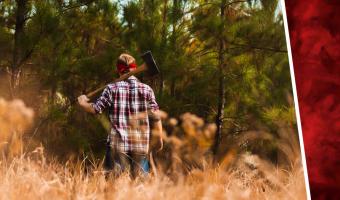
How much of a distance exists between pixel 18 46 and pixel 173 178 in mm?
669

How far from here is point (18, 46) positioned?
6.45 ft

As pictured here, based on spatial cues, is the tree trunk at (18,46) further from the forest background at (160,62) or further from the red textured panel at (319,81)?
the red textured panel at (319,81)

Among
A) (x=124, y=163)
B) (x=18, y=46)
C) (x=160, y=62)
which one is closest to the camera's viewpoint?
(x=124, y=163)

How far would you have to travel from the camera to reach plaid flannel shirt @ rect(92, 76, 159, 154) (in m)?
1.79

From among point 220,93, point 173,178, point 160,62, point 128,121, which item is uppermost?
point 160,62

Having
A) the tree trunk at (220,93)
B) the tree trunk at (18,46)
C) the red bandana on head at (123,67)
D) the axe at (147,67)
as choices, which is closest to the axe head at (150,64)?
the axe at (147,67)

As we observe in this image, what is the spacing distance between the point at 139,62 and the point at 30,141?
45 cm

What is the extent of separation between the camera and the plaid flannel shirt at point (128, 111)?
1792mm

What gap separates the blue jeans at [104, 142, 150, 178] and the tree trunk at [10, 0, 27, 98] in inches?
15.1

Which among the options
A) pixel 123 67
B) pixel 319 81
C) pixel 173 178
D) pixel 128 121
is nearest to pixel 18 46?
pixel 123 67

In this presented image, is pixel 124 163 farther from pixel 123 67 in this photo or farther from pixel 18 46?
pixel 18 46

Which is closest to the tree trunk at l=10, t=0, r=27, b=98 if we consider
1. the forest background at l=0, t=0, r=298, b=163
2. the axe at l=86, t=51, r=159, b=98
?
the forest background at l=0, t=0, r=298, b=163

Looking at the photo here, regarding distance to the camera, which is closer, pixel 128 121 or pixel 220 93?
pixel 128 121

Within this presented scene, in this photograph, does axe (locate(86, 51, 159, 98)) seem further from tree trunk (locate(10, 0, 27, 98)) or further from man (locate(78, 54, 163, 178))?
tree trunk (locate(10, 0, 27, 98))
